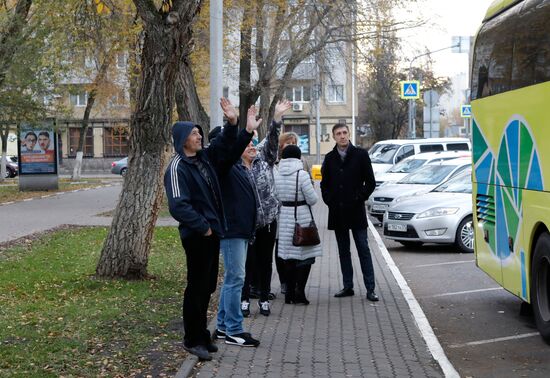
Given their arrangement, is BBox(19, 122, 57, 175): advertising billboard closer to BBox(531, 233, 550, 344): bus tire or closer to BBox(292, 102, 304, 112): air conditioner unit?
BBox(531, 233, 550, 344): bus tire

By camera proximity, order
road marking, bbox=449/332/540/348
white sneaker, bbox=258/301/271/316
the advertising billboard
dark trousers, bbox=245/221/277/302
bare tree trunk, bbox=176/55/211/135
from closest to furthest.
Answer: road marking, bbox=449/332/540/348 < dark trousers, bbox=245/221/277/302 < white sneaker, bbox=258/301/271/316 < bare tree trunk, bbox=176/55/211/135 < the advertising billboard

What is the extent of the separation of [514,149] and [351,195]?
2124mm

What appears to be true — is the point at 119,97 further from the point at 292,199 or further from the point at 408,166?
the point at 292,199

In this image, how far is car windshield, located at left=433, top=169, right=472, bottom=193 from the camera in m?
17.3

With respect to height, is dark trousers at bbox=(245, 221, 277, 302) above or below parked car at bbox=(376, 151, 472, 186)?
below

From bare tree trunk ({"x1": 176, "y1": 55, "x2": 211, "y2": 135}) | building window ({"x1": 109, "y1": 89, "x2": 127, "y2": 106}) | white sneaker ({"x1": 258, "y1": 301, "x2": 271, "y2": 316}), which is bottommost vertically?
white sneaker ({"x1": 258, "y1": 301, "x2": 271, "y2": 316})

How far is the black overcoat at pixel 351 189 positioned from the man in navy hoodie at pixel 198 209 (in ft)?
10.4

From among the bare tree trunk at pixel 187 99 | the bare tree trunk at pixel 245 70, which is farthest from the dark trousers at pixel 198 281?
the bare tree trunk at pixel 245 70

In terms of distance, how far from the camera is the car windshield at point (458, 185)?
17.3 meters

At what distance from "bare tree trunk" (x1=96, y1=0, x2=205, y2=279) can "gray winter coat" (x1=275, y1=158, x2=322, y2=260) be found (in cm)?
188

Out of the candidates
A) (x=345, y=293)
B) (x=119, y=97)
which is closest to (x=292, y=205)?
(x=345, y=293)

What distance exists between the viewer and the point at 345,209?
10.6 metres

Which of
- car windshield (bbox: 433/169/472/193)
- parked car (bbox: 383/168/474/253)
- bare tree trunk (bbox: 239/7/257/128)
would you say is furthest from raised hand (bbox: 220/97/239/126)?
bare tree trunk (bbox: 239/7/257/128)

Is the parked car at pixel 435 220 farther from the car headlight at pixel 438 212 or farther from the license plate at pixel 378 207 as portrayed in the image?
the license plate at pixel 378 207
